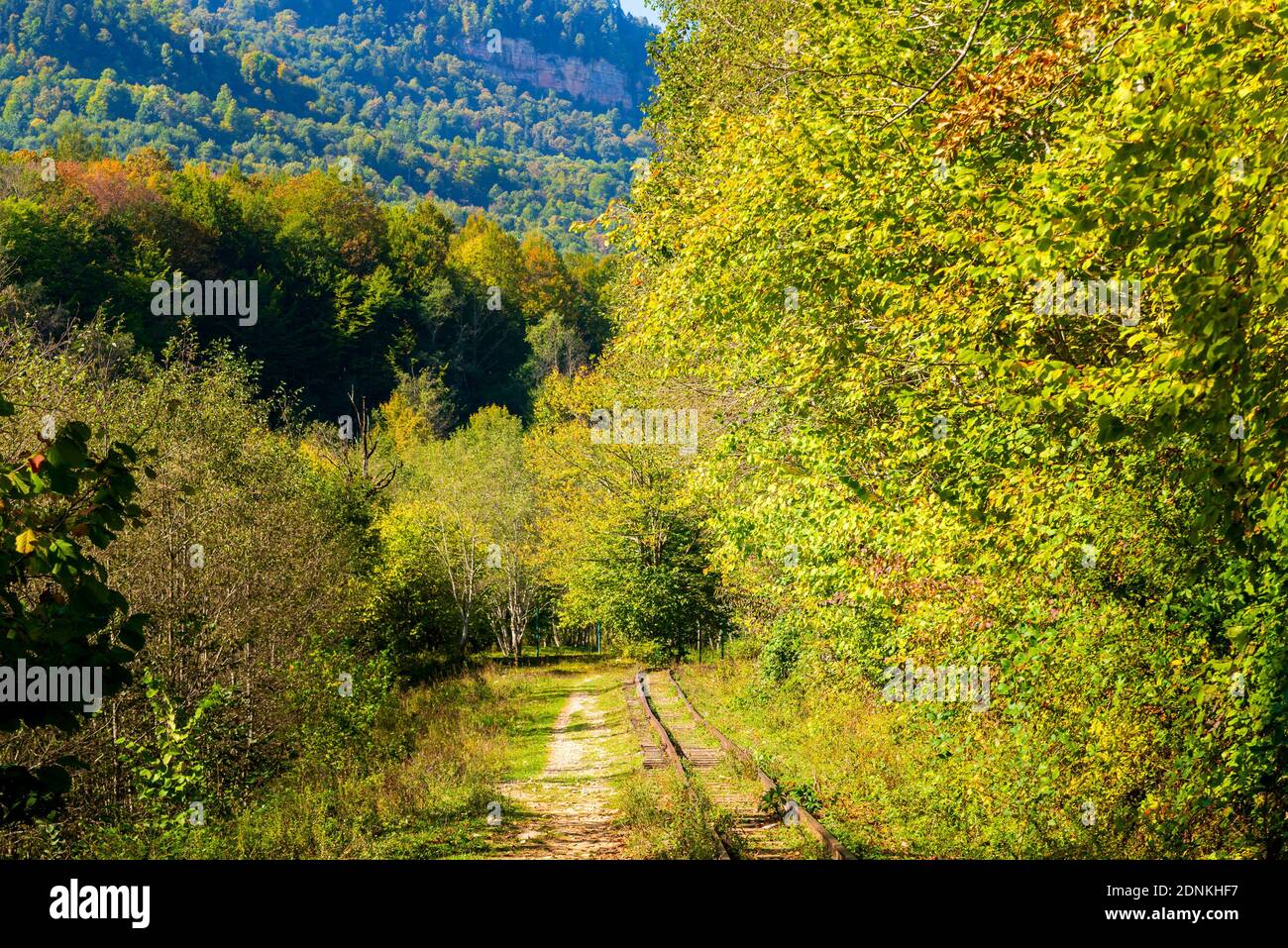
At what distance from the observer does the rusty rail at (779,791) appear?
9.91 metres

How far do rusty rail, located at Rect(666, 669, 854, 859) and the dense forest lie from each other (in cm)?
45

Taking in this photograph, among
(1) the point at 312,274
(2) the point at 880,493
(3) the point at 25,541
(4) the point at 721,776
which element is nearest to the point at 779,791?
(4) the point at 721,776

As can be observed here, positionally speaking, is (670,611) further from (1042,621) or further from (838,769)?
(1042,621)

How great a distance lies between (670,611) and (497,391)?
69.1 m

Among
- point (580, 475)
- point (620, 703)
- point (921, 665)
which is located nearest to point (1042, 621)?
point (921, 665)

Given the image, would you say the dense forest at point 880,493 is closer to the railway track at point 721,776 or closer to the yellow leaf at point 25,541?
the yellow leaf at point 25,541

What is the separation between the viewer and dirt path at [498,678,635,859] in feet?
36.1

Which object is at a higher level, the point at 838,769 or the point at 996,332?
the point at 996,332

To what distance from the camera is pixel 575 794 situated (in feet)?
48.0

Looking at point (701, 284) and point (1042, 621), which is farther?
point (701, 284)

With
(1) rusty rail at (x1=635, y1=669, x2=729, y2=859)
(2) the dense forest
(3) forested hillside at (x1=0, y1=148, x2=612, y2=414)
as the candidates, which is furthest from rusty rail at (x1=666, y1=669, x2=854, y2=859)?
(3) forested hillside at (x1=0, y1=148, x2=612, y2=414)

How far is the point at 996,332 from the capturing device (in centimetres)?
898

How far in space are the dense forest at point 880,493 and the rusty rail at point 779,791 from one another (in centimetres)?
45

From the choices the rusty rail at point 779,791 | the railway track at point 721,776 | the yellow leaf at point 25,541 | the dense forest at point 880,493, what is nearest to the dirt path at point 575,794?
the dense forest at point 880,493
